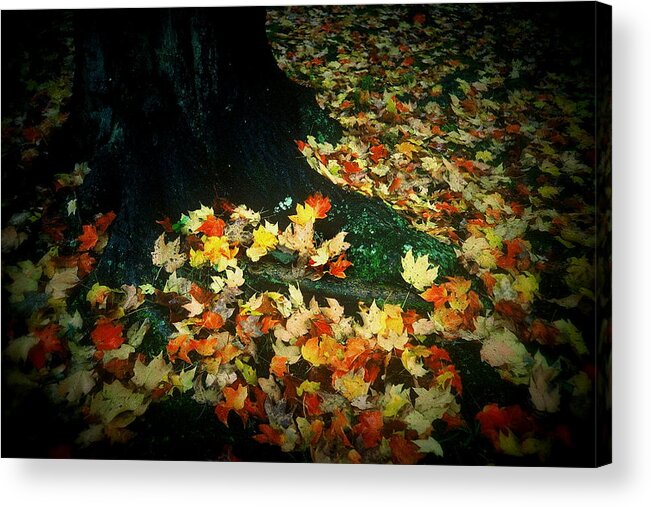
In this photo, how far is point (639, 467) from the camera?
2416 millimetres

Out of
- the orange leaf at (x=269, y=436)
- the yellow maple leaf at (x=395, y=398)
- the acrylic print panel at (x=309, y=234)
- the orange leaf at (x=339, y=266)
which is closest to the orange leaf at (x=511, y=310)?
the acrylic print panel at (x=309, y=234)

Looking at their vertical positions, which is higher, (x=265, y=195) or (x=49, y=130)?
(x=49, y=130)

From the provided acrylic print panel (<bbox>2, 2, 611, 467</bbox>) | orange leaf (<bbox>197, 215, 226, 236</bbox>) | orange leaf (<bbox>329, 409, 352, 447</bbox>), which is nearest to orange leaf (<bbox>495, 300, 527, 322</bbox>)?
acrylic print panel (<bbox>2, 2, 611, 467</bbox>)

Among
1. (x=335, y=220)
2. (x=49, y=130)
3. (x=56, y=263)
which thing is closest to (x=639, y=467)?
(x=335, y=220)

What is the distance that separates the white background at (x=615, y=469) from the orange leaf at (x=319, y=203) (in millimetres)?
816

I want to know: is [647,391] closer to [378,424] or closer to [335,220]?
[378,424]

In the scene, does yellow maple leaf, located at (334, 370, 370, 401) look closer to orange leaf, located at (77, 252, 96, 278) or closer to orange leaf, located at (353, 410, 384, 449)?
orange leaf, located at (353, 410, 384, 449)

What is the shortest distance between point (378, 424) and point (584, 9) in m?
1.47

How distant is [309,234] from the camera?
2469mm

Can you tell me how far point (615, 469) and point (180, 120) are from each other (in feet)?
5.88

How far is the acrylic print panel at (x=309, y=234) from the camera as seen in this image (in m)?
2.41

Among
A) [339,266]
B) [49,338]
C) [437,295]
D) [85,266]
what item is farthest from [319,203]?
[49,338]

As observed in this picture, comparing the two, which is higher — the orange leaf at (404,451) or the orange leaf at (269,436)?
the orange leaf at (269,436)

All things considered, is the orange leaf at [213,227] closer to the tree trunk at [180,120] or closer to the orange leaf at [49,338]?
the tree trunk at [180,120]
